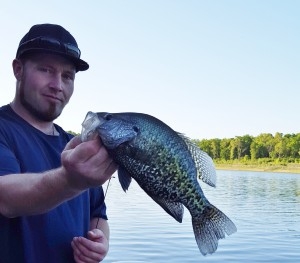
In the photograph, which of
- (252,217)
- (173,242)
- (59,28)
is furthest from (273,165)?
(59,28)

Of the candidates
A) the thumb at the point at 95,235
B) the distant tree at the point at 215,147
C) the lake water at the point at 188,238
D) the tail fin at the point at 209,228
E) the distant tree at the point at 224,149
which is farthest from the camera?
the distant tree at the point at 215,147

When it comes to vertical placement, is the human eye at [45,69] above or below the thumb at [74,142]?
above

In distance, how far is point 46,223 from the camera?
12.0 feet

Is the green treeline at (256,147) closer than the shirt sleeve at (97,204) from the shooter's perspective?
No

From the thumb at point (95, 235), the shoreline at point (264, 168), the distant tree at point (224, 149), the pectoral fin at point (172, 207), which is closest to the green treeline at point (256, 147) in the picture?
the distant tree at point (224, 149)

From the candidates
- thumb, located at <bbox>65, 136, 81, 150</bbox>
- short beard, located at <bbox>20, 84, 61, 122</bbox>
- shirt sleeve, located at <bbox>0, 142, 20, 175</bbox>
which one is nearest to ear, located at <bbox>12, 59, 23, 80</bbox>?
short beard, located at <bbox>20, 84, 61, 122</bbox>

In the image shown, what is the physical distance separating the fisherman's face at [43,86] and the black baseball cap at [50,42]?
56 millimetres

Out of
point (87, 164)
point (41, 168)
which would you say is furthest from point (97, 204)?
point (87, 164)

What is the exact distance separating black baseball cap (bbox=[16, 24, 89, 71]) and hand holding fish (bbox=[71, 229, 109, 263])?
1255mm

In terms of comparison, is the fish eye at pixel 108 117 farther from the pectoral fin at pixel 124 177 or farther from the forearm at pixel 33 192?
the forearm at pixel 33 192

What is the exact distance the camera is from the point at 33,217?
3.61m

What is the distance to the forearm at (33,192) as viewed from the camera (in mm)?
3010

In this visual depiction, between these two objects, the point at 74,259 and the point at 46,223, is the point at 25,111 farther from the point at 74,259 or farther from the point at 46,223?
the point at 74,259

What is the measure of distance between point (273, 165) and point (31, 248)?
119 metres
